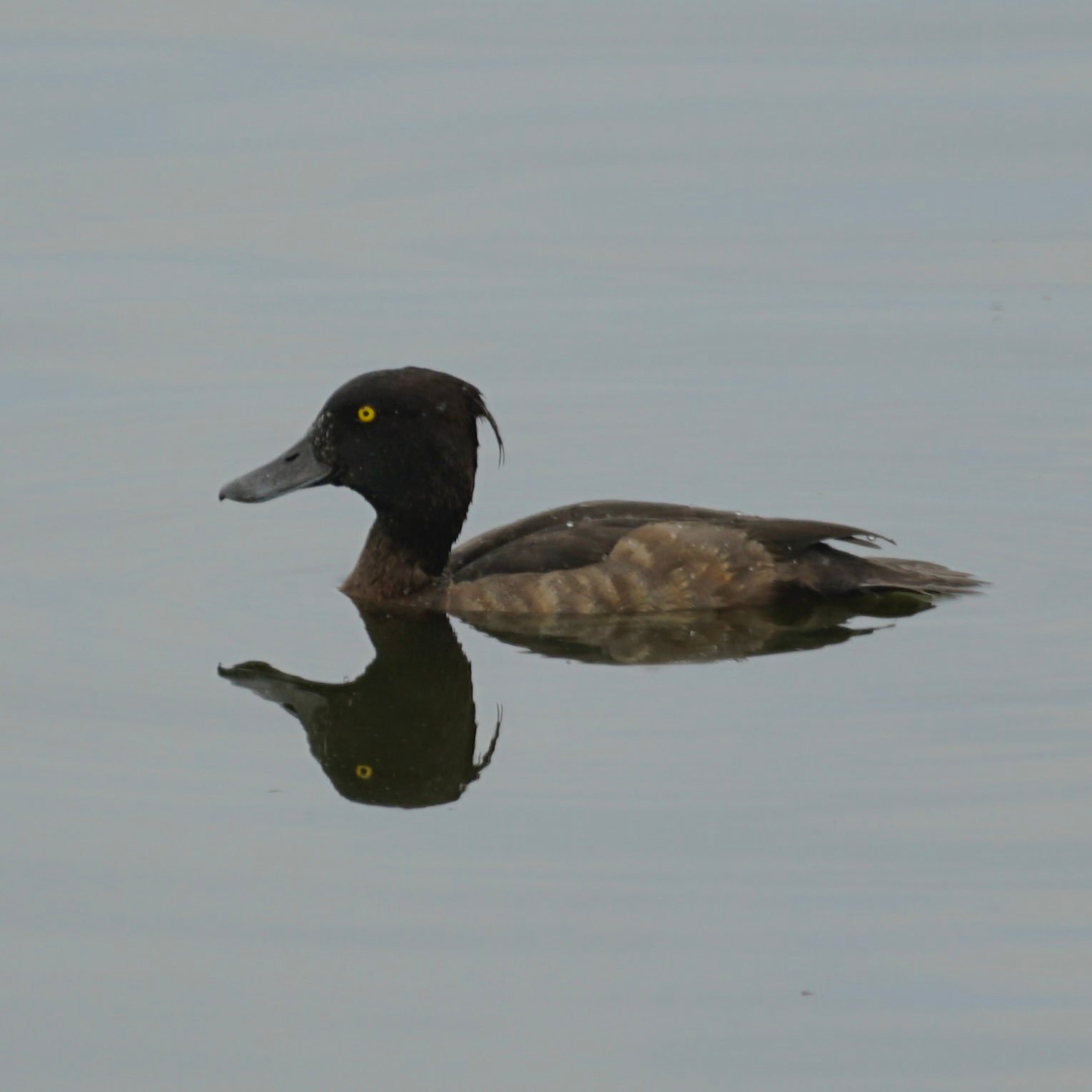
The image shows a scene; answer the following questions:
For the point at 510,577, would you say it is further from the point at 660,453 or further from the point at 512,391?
the point at 512,391

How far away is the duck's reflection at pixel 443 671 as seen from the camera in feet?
Answer: 27.0

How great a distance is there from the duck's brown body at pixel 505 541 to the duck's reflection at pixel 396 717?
0.40 metres

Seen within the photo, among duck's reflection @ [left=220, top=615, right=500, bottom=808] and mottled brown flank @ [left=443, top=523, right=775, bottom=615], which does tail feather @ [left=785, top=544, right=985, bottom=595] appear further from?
duck's reflection @ [left=220, top=615, right=500, bottom=808]

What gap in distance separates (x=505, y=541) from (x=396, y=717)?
166 centimetres

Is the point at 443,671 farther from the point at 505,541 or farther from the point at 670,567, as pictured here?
the point at 670,567

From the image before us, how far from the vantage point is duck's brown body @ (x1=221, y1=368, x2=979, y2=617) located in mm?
10039

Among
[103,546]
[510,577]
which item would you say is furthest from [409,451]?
[103,546]

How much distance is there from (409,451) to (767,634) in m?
1.87

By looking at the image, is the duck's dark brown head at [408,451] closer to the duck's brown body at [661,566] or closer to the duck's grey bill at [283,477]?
the duck's grey bill at [283,477]

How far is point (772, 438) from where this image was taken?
12359mm

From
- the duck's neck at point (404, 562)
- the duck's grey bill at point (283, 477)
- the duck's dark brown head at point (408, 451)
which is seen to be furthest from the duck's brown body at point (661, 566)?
the duck's grey bill at point (283, 477)

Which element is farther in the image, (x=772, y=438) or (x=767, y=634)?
(x=772, y=438)

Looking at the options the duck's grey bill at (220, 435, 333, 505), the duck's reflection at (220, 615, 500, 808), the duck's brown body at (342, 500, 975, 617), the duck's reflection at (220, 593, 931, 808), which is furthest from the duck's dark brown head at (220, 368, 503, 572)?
the duck's reflection at (220, 615, 500, 808)

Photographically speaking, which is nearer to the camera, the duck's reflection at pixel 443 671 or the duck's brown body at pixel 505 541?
the duck's reflection at pixel 443 671
